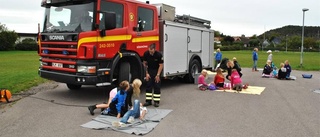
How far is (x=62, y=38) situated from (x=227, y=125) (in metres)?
4.65

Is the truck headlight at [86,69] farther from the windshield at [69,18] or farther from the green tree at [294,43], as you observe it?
the green tree at [294,43]

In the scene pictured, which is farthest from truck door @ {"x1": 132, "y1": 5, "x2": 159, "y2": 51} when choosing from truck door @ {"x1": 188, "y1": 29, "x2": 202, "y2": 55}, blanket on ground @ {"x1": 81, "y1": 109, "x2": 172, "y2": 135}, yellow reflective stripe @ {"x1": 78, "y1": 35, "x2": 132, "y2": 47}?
blanket on ground @ {"x1": 81, "y1": 109, "x2": 172, "y2": 135}

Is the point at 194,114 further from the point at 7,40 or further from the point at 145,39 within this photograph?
the point at 7,40

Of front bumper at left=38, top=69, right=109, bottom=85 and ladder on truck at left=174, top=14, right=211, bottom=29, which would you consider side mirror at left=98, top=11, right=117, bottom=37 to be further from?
ladder on truck at left=174, top=14, right=211, bottom=29

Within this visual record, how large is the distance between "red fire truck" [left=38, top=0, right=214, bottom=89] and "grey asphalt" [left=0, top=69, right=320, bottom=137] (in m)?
0.87

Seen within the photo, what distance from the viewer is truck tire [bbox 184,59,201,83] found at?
490 inches

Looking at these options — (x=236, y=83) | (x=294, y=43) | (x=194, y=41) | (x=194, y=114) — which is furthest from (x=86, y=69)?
(x=294, y=43)

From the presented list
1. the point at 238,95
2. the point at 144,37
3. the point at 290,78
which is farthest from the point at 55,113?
the point at 290,78

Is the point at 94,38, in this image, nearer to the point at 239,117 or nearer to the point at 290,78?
the point at 239,117

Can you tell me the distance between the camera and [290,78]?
603 inches

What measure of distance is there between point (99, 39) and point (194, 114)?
303 centimetres

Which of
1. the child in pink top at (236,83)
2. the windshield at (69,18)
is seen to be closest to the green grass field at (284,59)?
the child in pink top at (236,83)

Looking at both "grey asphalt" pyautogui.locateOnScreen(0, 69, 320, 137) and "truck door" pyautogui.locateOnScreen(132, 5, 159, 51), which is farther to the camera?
"truck door" pyautogui.locateOnScreen(132, 5, 159, 51)

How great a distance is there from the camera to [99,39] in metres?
7.93
